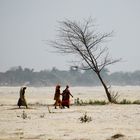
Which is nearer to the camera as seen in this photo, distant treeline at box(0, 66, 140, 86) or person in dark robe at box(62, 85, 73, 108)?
person in dark robe at box(62, 85, 73, 108)

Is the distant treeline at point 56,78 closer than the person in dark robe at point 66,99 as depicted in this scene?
No

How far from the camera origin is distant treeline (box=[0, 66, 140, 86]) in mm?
127625

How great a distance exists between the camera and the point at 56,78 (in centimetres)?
13338

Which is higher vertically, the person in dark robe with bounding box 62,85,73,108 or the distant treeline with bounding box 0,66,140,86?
the distant treeline with bounding box 0,66,140,86

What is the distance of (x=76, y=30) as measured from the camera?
3078 cm

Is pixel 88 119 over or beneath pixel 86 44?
beneath

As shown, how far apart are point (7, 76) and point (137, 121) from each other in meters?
118

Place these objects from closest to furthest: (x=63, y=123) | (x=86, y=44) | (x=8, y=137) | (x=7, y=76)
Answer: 1. (x=8, y=137)
2. (x=63, y=123)
3. (x=86, y=44)
4. (x=7, y=76)

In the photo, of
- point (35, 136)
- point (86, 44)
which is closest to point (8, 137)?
point (35, 136)

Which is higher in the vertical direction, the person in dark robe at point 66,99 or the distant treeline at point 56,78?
the distant treeline at point 56,78

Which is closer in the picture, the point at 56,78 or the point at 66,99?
the point at 66,99

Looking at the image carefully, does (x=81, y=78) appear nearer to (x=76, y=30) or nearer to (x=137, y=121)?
(x=76, y=30)

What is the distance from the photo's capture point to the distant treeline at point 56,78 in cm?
12762

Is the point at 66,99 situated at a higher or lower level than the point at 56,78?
lower
